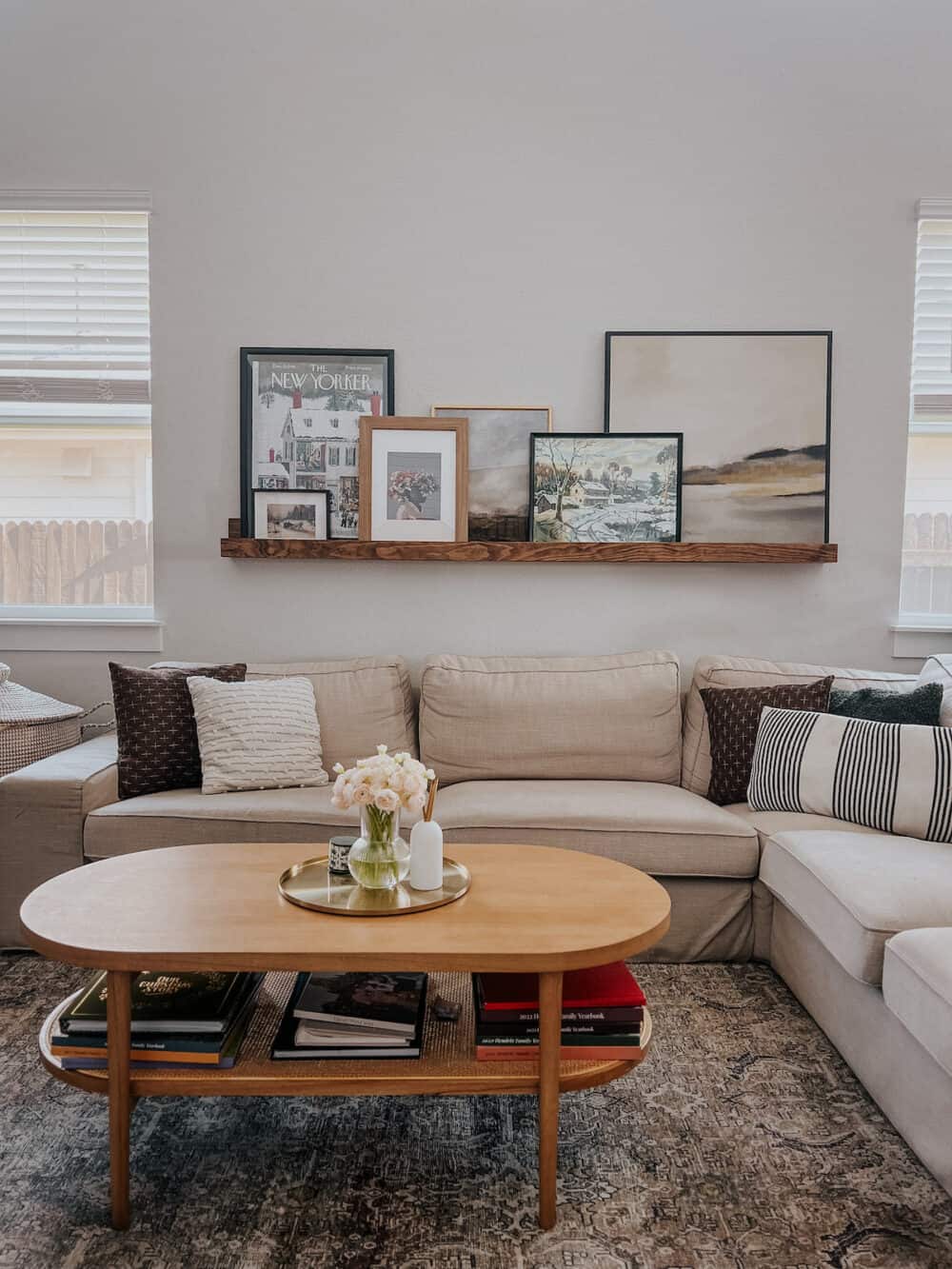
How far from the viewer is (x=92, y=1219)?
1618 mm

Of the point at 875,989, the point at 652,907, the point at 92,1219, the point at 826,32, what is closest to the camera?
the point at 92,1219

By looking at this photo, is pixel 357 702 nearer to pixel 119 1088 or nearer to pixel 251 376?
pixel 251 376

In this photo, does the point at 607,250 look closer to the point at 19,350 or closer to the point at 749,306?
the point at 749,306

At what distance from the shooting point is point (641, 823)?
2.65m

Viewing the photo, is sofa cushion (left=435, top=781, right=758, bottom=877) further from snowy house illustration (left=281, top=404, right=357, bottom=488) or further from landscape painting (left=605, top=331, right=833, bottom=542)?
snowy house illustration (left=281, top=404, right=357, bottom=488)

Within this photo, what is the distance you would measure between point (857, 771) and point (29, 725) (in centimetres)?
250

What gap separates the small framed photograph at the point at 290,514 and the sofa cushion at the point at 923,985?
228 centimetres

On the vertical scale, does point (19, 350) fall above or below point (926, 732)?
above

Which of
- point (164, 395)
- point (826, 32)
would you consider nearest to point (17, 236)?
point (164, 395)

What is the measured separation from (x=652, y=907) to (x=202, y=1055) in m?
0.86

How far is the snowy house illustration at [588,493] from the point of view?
3391 millimetres

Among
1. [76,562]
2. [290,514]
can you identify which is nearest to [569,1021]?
[290,514]

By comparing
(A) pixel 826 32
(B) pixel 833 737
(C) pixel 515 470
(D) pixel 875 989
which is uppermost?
(A) pixel 826 32

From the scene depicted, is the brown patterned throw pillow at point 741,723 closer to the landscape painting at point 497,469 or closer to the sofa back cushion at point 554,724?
the sofa back cushion at point 554,724
